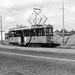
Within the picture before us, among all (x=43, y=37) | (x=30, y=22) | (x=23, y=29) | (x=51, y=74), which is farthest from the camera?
(x=30, y=22)

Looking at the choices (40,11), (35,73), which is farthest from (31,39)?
(35,73)

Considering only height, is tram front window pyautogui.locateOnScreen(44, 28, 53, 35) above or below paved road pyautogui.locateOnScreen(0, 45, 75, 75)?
above

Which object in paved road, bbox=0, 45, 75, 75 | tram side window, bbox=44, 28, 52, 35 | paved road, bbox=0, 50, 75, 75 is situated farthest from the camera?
tram side window, bbox=44, 28, 52, 35

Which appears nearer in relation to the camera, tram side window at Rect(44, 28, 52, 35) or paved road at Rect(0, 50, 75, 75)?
paved road at Rect(0, 50, 75, 75)

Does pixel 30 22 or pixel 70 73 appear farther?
pixel 30 22

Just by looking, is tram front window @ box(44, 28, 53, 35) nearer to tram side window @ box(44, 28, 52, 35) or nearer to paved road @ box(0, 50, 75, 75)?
tram side window @ box(44, 28, 52, 35)

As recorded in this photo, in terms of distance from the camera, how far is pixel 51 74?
8297mm

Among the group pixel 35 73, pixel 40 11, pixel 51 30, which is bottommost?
pixel 35 73

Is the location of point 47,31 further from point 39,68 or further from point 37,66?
point 39,68

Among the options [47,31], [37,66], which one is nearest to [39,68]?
[37,66]

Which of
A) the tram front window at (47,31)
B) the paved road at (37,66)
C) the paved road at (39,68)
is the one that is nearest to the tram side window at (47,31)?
the tram front window at (47,31)

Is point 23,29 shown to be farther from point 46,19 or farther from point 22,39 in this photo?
point 46,19

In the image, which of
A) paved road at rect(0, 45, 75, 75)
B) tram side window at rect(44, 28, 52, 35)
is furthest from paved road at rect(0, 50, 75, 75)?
tram side window at rect(44, 28, 52, 35)

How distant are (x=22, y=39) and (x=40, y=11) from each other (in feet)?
22.4
